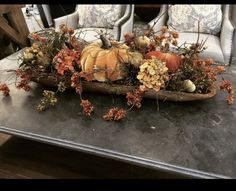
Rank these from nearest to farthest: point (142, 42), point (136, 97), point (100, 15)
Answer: point (136, 97) < point (142, 42) < point (100, 15)

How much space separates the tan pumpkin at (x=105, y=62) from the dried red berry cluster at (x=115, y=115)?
0.19m

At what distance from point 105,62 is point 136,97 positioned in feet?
0.72

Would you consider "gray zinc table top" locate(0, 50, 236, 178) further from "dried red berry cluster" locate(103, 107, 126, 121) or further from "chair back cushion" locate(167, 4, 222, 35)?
"chair back cushion" locate(167, 4, 222, 35)

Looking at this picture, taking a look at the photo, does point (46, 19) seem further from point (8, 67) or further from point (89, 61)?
point (89, 61)

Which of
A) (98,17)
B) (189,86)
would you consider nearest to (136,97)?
(189,86)

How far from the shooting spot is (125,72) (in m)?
1.19

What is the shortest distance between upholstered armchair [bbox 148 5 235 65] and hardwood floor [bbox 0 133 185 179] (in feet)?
4.34

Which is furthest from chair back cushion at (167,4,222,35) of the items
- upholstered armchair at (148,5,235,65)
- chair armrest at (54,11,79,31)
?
chair armrest at (54,11,79,31)

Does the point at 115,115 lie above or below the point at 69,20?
above

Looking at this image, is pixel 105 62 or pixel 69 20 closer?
pixel 105 62

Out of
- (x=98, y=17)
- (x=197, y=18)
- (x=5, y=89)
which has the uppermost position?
(x=5, y=89)

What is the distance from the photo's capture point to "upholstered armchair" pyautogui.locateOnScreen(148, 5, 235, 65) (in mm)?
2119

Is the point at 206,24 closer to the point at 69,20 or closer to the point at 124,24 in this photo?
the point at 124,24

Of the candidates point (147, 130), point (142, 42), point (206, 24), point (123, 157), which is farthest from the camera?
point (206, 24)
